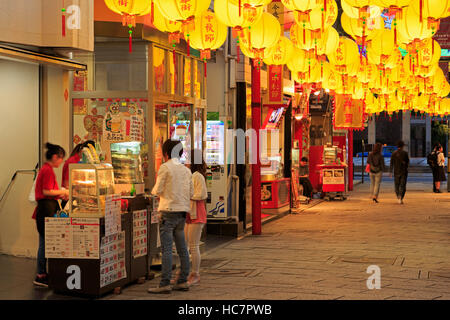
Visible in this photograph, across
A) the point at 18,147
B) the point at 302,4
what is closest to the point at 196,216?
the point at 302,4

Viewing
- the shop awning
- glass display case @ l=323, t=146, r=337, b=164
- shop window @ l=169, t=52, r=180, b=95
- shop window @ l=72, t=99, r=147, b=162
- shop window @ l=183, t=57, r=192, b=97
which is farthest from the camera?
glass display case @ l=323, t=146, r=337, b=164

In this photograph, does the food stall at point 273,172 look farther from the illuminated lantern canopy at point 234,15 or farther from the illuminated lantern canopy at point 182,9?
the illuminated lantern canopy at point 182,9

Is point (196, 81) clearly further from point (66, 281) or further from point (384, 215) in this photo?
point (384, 215)

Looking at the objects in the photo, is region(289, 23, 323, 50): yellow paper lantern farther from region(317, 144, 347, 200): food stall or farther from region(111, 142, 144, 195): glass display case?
region(317, 144, 347, 200): food stall

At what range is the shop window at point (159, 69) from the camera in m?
11.9

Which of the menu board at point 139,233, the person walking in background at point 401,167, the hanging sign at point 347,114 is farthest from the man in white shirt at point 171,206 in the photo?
the hanging sign at point 347,114

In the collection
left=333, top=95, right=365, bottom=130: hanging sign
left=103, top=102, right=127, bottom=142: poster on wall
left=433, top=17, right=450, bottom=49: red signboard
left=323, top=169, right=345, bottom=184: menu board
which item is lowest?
left=323, top=169, right=345, bottom=184: menu board

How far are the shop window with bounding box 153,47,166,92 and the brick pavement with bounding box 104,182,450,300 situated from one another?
10.2 ft

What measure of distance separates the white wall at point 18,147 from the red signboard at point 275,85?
7.33 m

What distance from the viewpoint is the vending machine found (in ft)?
48.8

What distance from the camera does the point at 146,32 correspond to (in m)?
11.6

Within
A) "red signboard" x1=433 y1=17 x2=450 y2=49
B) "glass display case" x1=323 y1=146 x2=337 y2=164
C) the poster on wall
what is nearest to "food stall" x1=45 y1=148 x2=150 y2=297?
the poster on wall

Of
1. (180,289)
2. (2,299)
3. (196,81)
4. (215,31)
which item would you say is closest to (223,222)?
(196,81)

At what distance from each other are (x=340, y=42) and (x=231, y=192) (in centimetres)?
417
